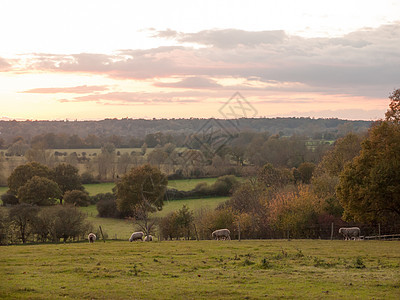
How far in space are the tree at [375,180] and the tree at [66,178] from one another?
5535 cm

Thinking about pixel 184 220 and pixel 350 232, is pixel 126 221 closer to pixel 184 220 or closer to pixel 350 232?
pixel 184 220

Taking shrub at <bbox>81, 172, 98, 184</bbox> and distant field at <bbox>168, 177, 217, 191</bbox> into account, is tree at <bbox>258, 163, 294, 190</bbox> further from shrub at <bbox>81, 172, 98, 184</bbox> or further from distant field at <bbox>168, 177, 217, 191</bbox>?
shrub at <bbox>81, 172, 98, 184</bbox>

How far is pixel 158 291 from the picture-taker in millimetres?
15820

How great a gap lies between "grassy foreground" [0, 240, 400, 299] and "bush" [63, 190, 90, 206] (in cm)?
4714

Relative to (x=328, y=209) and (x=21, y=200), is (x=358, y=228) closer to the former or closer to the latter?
(x=328, y=209)

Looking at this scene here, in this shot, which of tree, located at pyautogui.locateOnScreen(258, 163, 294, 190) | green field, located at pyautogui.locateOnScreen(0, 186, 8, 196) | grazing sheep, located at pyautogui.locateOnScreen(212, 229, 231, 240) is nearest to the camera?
grazing sheep, located at pyautogui.locateOnScreen(212, 229, 231, 240)

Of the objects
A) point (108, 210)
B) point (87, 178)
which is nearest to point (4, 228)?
point (108, 210)

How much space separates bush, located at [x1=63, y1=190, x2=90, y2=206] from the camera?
7375cm

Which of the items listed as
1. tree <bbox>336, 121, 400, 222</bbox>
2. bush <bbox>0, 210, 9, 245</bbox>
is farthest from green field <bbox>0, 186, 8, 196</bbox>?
tree <bbox>336, 121, 400, 222</bbox>

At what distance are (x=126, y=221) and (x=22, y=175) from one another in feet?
73.9

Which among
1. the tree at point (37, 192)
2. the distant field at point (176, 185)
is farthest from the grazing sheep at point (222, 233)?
the distant field at point (176, 185)

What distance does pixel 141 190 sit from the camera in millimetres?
68375

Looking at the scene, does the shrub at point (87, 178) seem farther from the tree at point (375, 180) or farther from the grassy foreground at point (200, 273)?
the tree at point (375, 180)

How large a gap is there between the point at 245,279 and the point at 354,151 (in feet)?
159
